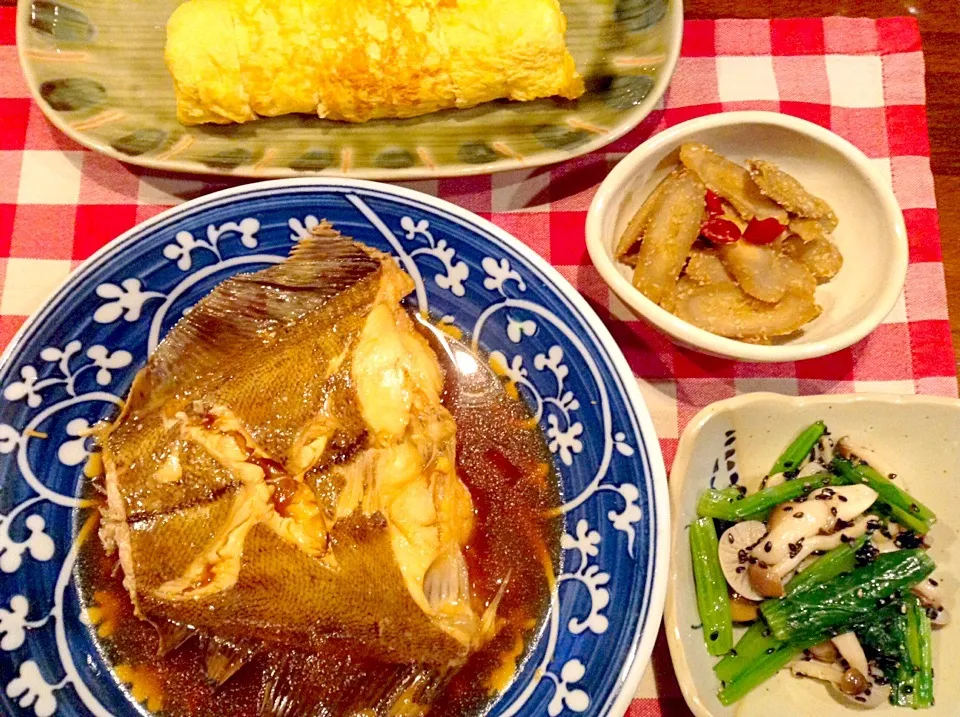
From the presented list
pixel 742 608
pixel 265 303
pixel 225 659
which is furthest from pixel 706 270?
pixel 225 659

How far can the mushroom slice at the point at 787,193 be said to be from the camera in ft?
5.77

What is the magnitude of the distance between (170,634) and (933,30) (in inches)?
100.0

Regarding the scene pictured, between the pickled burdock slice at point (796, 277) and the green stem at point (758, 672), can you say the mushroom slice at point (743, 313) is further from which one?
the green stem at point (758, 672)

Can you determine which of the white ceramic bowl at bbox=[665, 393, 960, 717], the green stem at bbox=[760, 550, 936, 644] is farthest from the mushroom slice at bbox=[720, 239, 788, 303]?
the green stem at bbox=[760, 550, 936, 644]

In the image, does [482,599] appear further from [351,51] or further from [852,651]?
[351,51]

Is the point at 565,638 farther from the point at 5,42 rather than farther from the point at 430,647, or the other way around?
the point at 5,42

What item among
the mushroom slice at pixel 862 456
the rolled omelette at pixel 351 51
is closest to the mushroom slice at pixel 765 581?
the mushroom slice at pixel 862 456

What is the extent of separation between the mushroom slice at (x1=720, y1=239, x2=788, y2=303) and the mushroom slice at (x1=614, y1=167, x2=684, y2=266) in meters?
0.19

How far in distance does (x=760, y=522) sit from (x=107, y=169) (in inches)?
75.3

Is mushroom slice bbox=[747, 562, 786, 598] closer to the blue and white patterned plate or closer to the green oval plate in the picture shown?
the blue and white patterned plate

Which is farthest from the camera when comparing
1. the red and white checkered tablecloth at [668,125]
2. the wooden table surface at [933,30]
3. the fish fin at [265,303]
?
the wooden table surface at [933,30]

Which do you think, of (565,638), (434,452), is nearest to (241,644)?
(434,452)

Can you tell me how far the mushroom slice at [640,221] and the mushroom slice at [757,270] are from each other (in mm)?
193

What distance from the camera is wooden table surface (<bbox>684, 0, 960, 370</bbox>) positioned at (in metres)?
2.05
